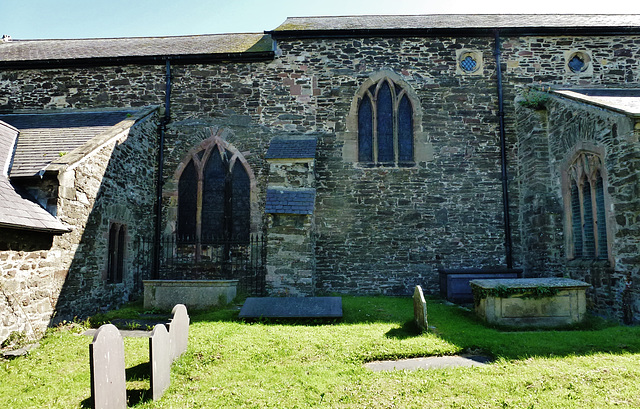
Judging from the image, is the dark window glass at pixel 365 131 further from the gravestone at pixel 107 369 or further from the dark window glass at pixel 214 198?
the gravestone at pixel 107 369

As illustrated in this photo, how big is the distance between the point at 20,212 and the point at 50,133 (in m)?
4.19

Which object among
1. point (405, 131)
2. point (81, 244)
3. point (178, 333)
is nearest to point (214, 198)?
point (81, 244)

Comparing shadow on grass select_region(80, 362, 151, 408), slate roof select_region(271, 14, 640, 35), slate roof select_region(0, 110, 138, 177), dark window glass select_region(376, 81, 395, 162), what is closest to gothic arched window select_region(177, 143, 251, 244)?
slate roof select_region(0, 110, 138, 177)

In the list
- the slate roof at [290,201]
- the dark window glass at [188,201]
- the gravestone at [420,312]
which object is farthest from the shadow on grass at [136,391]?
the dark window glass at [188,201]

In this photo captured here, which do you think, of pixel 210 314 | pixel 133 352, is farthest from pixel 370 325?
pixel 133 352

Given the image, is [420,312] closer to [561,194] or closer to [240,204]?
[561,194]

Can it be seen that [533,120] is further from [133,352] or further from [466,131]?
[133,352]

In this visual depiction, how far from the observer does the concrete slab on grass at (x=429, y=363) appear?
530 cm

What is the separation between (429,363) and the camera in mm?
5453

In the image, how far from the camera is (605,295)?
27.4 ft

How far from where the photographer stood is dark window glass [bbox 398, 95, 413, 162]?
11.8 metres

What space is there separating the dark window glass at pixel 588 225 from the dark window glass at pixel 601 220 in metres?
0.25

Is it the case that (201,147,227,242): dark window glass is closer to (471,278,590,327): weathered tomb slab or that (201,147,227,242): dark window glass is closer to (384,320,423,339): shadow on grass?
(384,320,423,339): shadow on grass

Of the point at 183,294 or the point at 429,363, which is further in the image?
the point at 183,294
